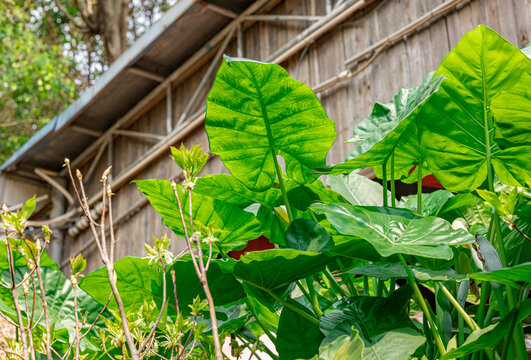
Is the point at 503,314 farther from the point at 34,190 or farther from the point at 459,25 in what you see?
the point at 34,190

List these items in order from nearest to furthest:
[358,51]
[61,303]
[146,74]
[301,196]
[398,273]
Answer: [398,273]
[301,196]
[61,303]
[358,51]
[146,74]

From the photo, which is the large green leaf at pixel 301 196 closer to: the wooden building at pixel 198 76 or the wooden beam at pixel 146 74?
the wooden building at pixel 198 76

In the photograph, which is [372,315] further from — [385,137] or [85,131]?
[85,131]

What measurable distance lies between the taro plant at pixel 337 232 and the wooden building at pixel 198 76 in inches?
96.4

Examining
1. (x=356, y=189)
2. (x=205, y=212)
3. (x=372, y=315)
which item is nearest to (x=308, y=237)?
(x=372, y=315)

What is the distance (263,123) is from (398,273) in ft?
1.08

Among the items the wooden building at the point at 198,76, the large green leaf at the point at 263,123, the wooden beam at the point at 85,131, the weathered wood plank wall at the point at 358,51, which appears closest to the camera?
the large green leaf at the point at 263,123

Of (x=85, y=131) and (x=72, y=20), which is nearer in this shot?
(x=85, y=131)

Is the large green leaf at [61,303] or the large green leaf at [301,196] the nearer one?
the large green leaf at [301,196]

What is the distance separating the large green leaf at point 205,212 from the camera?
1.04m

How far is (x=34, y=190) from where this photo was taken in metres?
7.90

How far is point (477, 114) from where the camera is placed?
968mm

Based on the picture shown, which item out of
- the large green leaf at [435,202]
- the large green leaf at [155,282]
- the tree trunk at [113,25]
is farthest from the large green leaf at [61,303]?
the tree trunk at [113,25]

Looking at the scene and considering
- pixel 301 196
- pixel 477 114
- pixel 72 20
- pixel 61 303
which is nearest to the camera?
pixel 477 114
